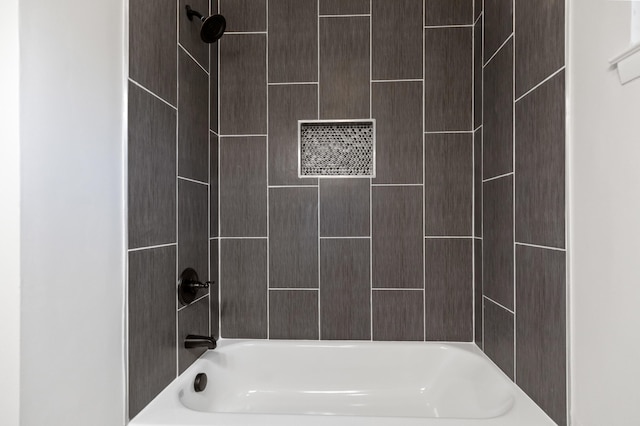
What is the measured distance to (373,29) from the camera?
187 cm

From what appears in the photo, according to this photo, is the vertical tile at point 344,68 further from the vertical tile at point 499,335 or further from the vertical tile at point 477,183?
the vertical tile at point 499,335

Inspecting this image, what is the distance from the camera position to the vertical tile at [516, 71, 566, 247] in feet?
3.48

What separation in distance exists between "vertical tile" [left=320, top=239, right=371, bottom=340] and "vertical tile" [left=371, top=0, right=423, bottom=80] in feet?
2.79

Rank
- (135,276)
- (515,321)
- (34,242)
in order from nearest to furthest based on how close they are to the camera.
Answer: (34,242) → (135,276) → (515,321)

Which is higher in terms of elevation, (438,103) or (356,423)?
(438,103)

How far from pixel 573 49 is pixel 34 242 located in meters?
1.35

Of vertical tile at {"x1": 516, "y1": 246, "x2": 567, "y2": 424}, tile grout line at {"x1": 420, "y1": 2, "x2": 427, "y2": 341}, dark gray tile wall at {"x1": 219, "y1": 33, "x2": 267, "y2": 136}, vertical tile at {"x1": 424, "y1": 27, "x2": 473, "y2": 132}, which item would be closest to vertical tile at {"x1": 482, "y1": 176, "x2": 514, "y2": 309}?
vertical tile at {"x1": 516, "y1": 246, "x2": 567, "y2": 424}

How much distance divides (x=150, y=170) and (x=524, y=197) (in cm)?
125

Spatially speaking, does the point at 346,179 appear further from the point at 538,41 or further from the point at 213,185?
the point at 538,41

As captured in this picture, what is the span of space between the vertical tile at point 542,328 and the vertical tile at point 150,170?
123 centimetres

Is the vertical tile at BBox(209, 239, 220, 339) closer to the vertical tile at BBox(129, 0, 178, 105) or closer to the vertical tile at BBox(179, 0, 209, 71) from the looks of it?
the vertical tile at BBox(129, 0, 178, 105)

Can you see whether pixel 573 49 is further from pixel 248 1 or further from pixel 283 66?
pixel 248 1

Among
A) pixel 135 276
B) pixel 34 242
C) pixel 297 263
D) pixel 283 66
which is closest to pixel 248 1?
pixel 283 66

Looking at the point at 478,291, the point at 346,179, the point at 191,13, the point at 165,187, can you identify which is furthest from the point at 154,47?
the point at 478,291
